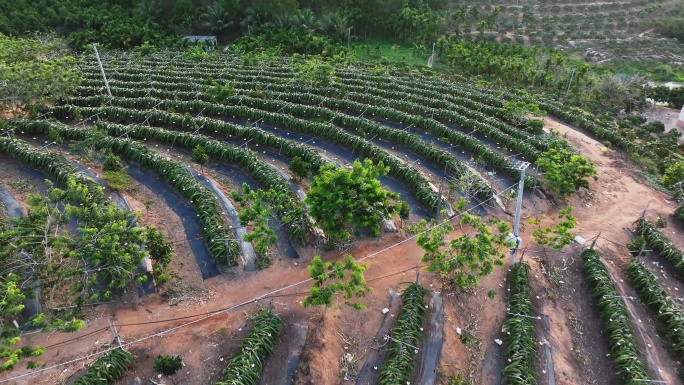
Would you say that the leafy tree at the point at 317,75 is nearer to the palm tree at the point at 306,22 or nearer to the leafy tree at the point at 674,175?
the palm tree at the point at 306,22

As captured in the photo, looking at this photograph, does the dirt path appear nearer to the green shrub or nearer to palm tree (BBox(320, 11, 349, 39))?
the green shrub

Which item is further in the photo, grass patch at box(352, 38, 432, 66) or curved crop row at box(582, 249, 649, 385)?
grass patch at box(352, 38, 432, 66)

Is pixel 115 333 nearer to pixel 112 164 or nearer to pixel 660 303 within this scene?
pixel 112 164

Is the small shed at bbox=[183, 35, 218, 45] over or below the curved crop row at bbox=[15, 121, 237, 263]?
over

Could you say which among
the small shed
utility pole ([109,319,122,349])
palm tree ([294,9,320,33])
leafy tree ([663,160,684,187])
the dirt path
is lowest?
the dirt path

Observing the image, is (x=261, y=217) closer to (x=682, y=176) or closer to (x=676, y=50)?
(x=682, y=176)

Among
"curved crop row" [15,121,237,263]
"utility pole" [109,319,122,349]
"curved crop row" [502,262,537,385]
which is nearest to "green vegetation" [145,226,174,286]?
"curved crop row" [15,121,237,263]
